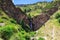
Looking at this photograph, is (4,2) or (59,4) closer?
(4,2)

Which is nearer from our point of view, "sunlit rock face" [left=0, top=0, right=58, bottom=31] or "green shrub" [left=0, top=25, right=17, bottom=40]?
"green shrub" [left=0, top=25, right=17, bottom=40]

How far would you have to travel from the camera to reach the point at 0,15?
124m

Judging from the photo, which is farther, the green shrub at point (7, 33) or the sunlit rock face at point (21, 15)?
the sunlit rock face at point (21, 15)

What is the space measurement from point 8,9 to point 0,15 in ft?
55.8

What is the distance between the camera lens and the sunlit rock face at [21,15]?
139 meters

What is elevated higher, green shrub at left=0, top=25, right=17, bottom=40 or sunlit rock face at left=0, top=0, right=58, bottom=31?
green shrub at left=0, top=25, right=17, bottom=40

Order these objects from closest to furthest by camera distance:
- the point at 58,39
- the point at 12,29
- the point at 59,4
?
the point at 12,29 < the point at 58,39 < the point at 59,4

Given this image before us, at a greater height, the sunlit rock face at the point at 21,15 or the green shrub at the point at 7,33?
the green shrub at the point at 7,33

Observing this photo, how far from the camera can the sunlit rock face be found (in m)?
139

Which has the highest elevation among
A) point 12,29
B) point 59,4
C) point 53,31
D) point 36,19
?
point 12,29

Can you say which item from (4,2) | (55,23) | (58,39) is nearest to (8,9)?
(4,2)

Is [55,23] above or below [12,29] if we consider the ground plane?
below

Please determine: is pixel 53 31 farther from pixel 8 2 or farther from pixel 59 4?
pixel 59 4

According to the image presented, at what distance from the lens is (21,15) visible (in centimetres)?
15988
